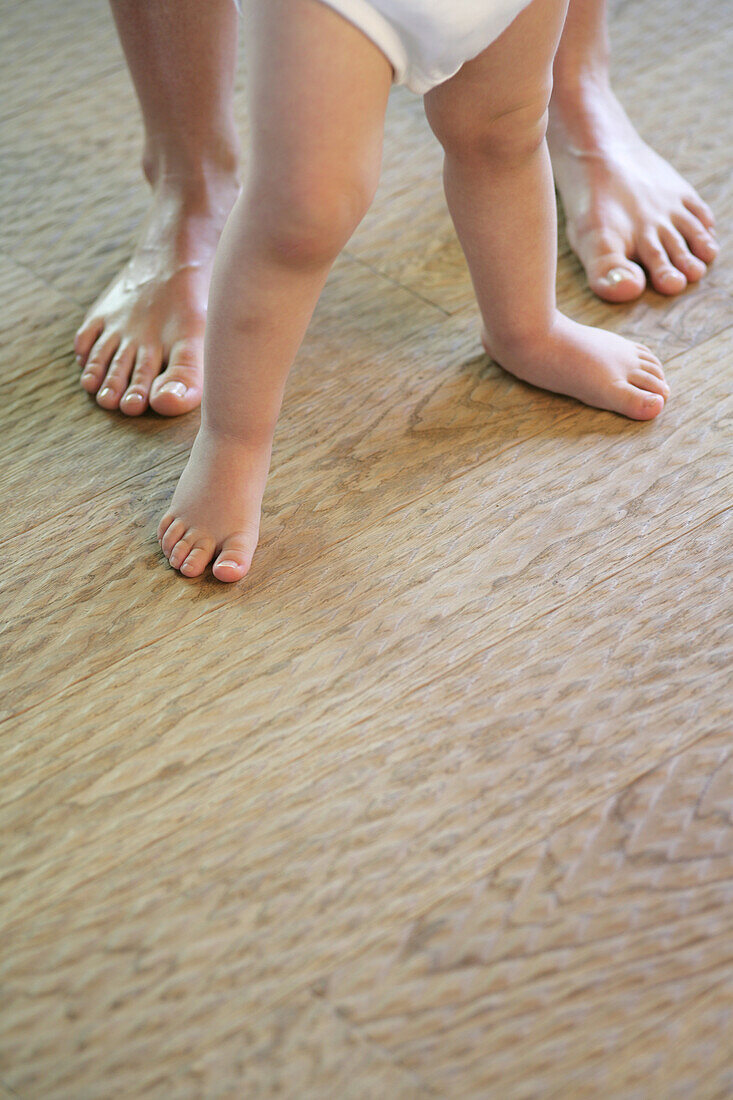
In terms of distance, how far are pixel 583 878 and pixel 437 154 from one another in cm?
82

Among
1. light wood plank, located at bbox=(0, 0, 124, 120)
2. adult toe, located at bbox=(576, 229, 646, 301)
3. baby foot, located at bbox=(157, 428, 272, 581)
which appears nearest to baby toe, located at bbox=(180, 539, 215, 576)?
baby foot, located at bbox=(157, 428, 272, 581)

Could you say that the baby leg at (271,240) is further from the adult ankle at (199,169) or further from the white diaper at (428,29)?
the adult ankle at (199,169)

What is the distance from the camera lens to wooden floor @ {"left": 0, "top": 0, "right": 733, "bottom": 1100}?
1.88 ft

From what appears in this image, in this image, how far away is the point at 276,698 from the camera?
726 millimetres

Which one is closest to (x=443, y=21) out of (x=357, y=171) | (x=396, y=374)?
(x=357, y=171)

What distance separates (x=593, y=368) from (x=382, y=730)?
0.37 metres

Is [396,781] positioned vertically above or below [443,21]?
below

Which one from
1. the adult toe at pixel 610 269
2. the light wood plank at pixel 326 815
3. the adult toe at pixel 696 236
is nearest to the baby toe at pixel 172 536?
the light wood plank at pixel 326 815

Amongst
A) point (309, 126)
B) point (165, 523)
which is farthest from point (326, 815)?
point (309, 126)

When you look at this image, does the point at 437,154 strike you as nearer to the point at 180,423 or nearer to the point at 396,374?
the point at 396,374

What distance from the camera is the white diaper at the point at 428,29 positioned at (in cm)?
61

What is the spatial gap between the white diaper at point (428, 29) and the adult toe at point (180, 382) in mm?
341

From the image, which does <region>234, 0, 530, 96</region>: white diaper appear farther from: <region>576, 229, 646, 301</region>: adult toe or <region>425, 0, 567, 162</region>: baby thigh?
<region>576, 229, 646, 301</region>: adult toe

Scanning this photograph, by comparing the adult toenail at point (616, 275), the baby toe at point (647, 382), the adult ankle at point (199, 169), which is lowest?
the adult ankle at point (199, 169)
